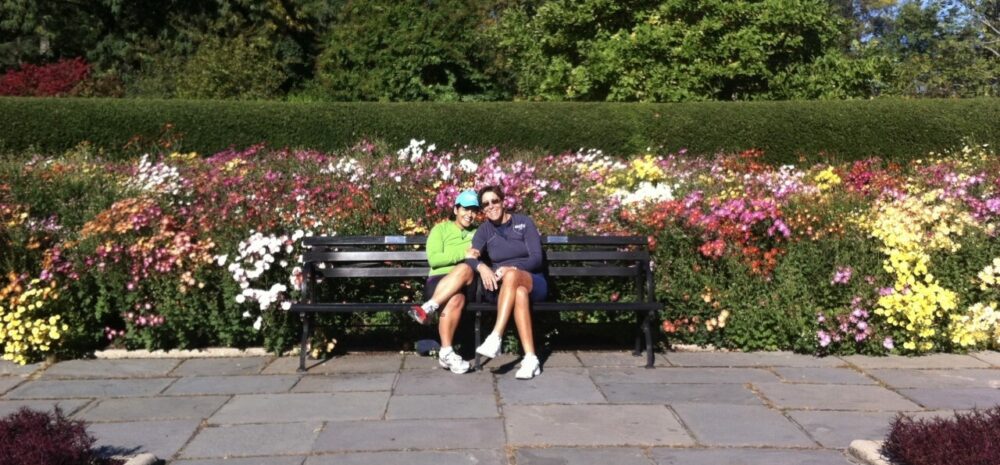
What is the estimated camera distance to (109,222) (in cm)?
664

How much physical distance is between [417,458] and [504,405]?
953mm

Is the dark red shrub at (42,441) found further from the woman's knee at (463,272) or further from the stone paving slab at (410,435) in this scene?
the woman's knee at (463,272)

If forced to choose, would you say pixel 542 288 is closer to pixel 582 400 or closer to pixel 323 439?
pixel 582 400

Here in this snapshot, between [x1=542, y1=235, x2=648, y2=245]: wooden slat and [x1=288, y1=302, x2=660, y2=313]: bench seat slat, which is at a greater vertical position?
[x1=542, y1=235, x2=648, y2=245]: wooden slat

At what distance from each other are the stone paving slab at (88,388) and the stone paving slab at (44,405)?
3.6 inches

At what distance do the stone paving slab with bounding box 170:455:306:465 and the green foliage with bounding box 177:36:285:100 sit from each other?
16.2m

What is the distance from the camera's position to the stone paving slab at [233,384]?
17.9ft

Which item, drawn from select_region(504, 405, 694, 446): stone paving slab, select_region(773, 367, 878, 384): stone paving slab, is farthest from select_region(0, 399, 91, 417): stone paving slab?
select_region(773, 367, 878, 384): stone paving slab

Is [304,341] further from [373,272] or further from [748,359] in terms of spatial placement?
[748,359]

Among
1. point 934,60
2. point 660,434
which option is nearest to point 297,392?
point 660,434

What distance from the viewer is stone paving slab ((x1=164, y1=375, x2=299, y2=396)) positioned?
17.9 feet

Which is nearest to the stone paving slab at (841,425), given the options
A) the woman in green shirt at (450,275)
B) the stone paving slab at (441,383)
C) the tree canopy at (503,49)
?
the stone paving slab at (441,383)

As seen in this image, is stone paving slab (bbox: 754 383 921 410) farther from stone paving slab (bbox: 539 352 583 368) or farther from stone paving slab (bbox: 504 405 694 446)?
stone paving slab (bbox: 539 352 583 368)

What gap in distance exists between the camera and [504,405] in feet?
16.5
